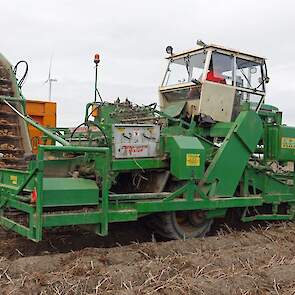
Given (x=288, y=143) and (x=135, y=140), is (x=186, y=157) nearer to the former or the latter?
(x=135, y=140)

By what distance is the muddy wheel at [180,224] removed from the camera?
20.5ft

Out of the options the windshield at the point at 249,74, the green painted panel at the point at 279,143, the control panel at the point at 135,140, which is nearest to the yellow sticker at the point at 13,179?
the control panel at the point at 135,140

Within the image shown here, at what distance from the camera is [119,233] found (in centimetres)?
673

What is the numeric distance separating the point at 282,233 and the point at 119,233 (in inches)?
90.0

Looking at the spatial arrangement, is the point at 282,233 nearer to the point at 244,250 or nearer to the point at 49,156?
the point at 244,250

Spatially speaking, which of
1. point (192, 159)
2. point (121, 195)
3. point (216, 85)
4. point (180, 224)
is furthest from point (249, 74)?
point (121, 195)

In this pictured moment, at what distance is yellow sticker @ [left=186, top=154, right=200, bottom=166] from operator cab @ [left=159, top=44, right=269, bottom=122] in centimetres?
119

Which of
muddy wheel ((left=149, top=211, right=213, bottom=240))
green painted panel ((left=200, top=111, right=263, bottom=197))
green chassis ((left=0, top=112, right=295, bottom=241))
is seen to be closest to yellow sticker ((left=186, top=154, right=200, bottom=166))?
green chassis ((left=0, top=112, right=295, bottom=241))

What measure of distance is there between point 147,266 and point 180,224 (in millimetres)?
1920

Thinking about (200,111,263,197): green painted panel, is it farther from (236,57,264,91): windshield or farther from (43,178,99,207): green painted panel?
(43,178,99,207): green painted panel

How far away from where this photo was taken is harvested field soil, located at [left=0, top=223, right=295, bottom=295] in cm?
411

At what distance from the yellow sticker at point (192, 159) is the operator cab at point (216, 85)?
46.8 inches

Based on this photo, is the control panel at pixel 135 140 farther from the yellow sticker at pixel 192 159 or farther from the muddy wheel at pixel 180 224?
the muddy wheel at pixel 180 224

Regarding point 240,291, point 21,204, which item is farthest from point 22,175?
point 240,291
